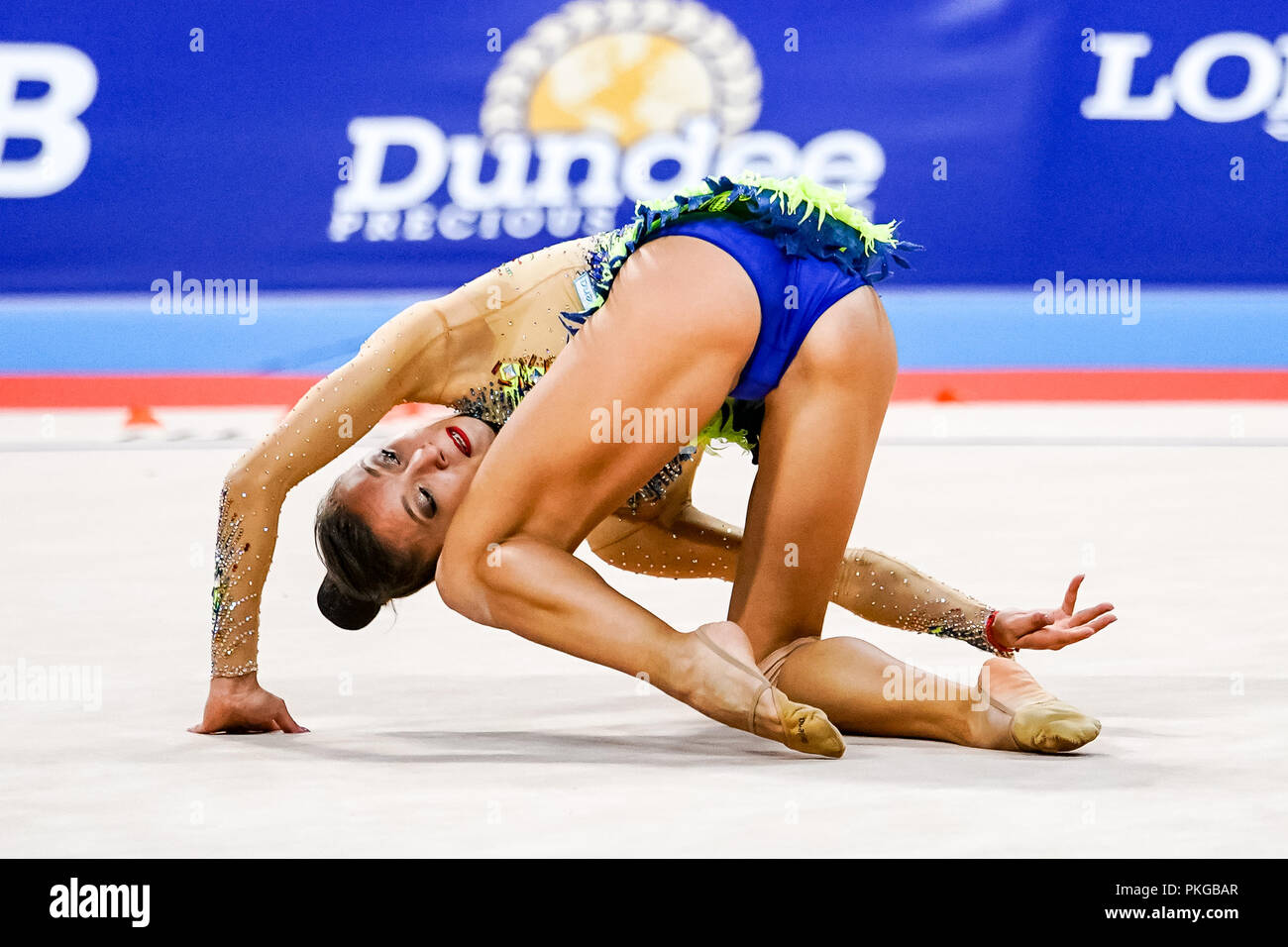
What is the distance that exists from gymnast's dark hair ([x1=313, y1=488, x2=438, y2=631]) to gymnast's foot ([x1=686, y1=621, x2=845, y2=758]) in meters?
0.44

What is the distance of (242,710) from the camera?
88.4 inches

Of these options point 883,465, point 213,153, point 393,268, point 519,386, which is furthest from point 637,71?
point 519,386

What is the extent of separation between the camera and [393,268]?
7238 millimetres

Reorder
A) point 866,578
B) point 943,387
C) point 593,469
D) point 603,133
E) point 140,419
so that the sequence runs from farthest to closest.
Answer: point 943,387
point 603,133
point 140,419
point 866,578
point 593,469

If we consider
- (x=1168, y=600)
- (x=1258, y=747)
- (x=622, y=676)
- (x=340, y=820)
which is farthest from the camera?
(x=1168, y=600)

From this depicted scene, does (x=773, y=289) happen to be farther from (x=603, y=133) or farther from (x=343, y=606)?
(x=603, y=133)

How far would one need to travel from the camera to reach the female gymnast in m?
2.06

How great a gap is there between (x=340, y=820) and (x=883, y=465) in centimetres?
397

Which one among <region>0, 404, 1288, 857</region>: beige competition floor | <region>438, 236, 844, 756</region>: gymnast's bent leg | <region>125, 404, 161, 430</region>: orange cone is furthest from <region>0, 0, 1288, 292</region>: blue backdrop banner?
<region>438, 236, 844, 756</region>: gymnast's bent leg

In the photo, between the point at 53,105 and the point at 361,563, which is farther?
the point at 53,105

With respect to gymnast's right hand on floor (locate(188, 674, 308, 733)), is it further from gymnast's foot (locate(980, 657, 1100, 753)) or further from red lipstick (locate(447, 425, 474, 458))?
gymnast's foot (locate(980, 657, 1100, 753))

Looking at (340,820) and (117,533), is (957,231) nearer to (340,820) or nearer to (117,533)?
(117,533)

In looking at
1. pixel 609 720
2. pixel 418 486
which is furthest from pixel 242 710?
pixel 609 720

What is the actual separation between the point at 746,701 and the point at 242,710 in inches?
27.3
